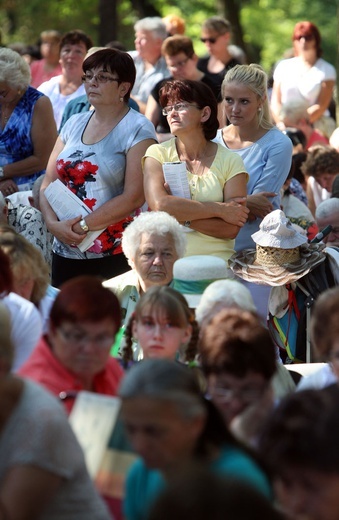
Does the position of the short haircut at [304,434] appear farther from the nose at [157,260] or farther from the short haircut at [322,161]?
the short haircut at [322,161]

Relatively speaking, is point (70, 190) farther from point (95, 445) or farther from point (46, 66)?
point (46, 66)

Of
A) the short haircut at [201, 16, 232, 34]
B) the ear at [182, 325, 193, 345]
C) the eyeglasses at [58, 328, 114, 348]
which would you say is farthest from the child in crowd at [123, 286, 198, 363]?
the short haircut at [201, 16, 232, 34]

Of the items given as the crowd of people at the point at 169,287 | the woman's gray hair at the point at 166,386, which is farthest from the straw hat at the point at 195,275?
the woman's gray hair at the point at 166,386

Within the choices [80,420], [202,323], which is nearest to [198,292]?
[202,323]

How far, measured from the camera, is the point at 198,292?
533 centimetres

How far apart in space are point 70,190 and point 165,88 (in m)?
0.85

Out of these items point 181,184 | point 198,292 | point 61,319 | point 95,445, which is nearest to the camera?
point 95,445

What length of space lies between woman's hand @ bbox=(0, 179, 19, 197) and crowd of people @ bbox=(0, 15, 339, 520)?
1 centimetres

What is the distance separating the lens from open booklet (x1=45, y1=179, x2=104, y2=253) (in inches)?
255

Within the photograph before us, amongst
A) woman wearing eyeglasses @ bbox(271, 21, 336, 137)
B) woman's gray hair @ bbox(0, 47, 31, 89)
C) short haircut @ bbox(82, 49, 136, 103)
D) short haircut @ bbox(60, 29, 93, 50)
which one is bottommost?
woman wearing eyeglasses @ bbox(271, 21, 336, 137)

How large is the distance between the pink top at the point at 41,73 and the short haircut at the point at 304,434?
890cm

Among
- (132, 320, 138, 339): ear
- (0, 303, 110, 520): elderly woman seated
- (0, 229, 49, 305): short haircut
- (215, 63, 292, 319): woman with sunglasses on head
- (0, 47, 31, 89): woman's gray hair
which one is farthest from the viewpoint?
(0, 47, 31, 89): woman's gray hair

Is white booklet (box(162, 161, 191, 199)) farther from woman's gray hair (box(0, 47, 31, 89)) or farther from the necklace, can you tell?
woman's gray hair (box(0, 47, 31, 89))

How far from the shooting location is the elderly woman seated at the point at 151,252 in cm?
576
